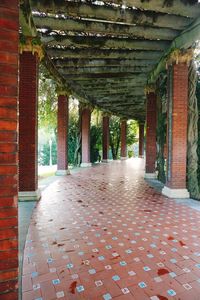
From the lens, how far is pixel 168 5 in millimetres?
4230

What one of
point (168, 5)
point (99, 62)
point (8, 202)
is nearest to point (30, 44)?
point (99, 62)

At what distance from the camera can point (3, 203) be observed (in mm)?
1518

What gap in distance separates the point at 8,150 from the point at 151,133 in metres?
8.07

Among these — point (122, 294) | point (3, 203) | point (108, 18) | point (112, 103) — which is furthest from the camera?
point (112, 103)

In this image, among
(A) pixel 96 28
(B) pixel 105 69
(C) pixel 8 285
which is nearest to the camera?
(C) pixel 8 285

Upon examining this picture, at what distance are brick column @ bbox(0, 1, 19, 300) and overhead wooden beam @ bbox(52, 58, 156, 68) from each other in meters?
5.73

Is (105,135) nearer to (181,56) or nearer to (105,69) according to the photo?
(105,69)

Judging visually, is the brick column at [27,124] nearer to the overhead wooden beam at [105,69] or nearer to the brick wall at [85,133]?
the overhead wooden beam at [105,69]

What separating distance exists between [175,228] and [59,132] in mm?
7113

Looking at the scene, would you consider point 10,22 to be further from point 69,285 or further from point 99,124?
point 99,124

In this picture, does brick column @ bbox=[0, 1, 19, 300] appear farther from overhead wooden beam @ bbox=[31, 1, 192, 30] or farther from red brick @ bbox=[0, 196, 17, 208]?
overhead wooden beam @ bbox=[31, 1, 192, 30]

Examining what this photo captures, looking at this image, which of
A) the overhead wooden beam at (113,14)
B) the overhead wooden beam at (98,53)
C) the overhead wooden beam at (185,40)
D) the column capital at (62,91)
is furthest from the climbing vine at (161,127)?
the column capital at (62,91)

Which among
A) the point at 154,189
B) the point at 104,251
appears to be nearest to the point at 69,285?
the point at 104,251

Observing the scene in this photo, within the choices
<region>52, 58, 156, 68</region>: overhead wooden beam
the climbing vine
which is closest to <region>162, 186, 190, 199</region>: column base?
the climbing vine
